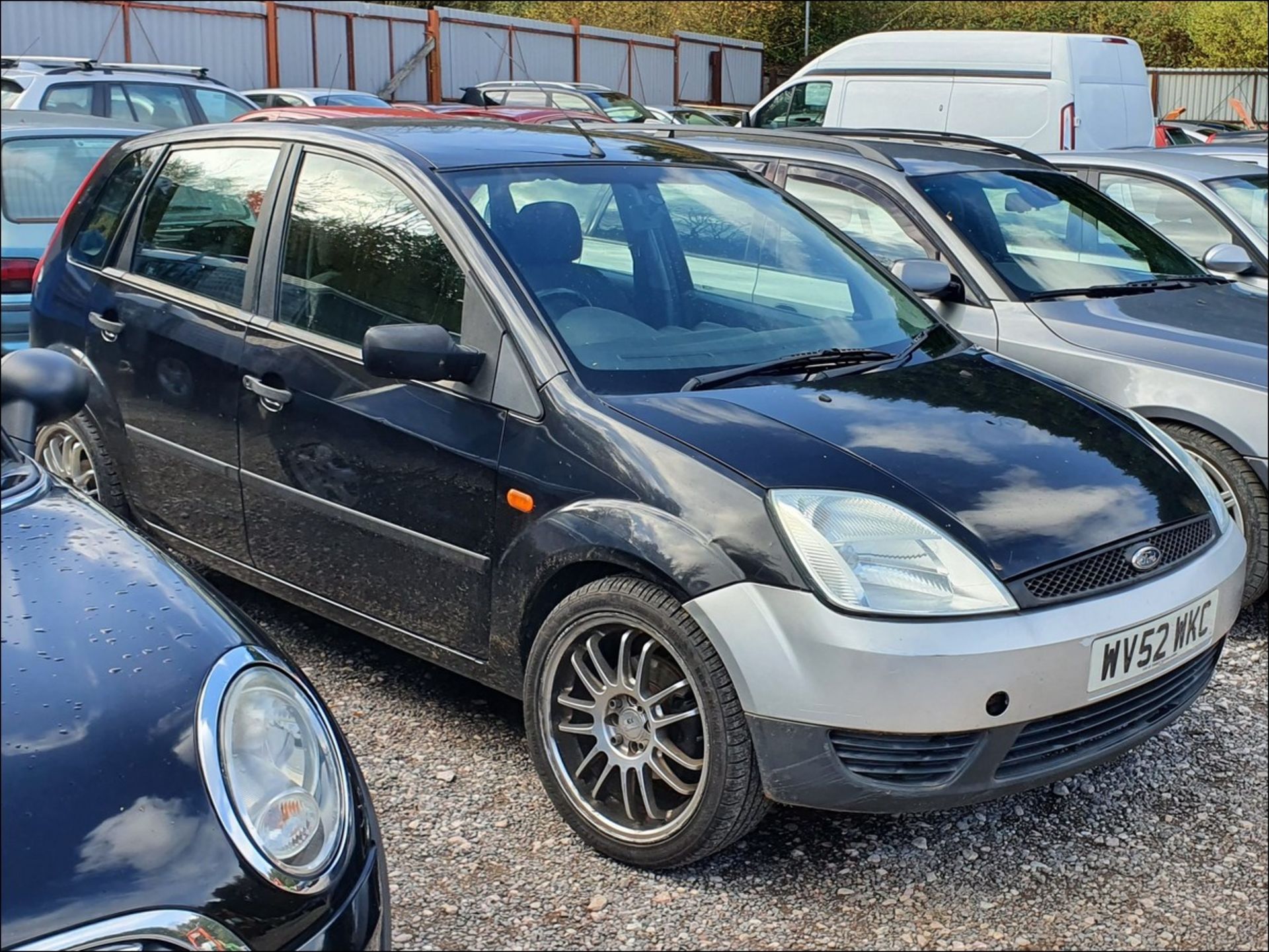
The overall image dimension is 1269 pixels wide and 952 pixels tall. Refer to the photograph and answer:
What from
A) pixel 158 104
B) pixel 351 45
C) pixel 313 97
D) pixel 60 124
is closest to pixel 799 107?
pixel 351 45

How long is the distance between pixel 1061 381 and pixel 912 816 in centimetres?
123

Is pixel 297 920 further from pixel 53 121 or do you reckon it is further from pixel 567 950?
pixel 53 121

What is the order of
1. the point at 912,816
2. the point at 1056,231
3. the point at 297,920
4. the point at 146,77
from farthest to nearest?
1. the point at 146,77
2. the point at 1056,231
3. the point at 912,816
4. the point at 297,920

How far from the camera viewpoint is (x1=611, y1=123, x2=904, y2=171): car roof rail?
5.40 metres

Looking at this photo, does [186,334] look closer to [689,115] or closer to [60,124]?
[60,124]

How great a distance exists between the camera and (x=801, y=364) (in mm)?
3324

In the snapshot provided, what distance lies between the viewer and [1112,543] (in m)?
2.89

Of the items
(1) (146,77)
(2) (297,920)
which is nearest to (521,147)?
(2) (297,920)

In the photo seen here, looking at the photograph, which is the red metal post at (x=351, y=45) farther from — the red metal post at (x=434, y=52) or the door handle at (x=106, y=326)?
the door handle at (x=106, y=326)

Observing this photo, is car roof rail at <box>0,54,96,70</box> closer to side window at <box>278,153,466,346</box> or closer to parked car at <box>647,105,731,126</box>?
parked car at <box>647,105,731,126</box>

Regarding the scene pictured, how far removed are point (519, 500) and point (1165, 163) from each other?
4.81 meters

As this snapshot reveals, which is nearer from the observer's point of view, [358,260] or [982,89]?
[358,260]

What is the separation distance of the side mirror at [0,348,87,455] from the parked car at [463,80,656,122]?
904 centimetres

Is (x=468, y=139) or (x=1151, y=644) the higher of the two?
(x=468, y=139)
